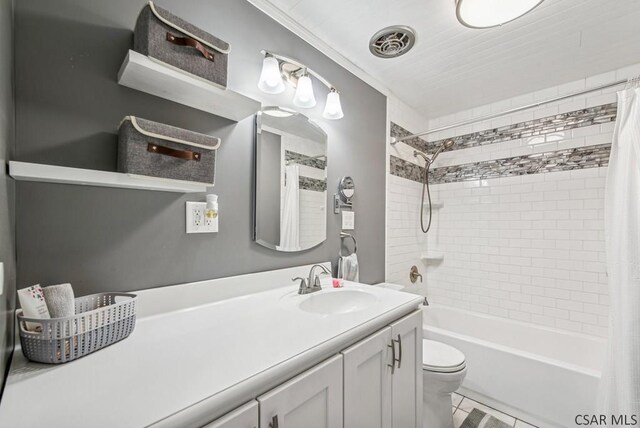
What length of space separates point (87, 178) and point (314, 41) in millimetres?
1464

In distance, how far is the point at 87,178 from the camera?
776 millimetres

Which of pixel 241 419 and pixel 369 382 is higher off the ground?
pixel 241 419

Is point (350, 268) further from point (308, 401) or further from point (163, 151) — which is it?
point (163, 151)

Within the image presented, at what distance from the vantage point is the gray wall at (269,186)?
1347 millimetres

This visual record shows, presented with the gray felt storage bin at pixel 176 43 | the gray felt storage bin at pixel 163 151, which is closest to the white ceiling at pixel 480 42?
the gray felt storage bin at pixel 176 43

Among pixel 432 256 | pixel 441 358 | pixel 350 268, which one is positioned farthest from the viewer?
pixel 432 256

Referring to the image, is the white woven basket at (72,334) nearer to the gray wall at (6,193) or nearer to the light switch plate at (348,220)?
the gray wall at (6,193)

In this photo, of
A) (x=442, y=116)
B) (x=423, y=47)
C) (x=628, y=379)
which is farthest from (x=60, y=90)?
(x=442, y=116)

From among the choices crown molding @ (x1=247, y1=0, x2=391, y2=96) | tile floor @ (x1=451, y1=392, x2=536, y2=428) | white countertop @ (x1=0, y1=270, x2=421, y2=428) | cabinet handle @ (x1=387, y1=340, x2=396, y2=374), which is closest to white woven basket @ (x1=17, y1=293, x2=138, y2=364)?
white countertop @ (x1=0, y1=270, x2=421, y2=428)

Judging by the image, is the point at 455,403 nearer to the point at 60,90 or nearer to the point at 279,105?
the point at 279,105

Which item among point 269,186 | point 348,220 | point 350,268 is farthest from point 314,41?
point 350,268

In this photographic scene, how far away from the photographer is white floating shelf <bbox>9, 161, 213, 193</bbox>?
690mm

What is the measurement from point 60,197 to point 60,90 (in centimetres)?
34

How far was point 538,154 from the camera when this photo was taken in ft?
7.53
